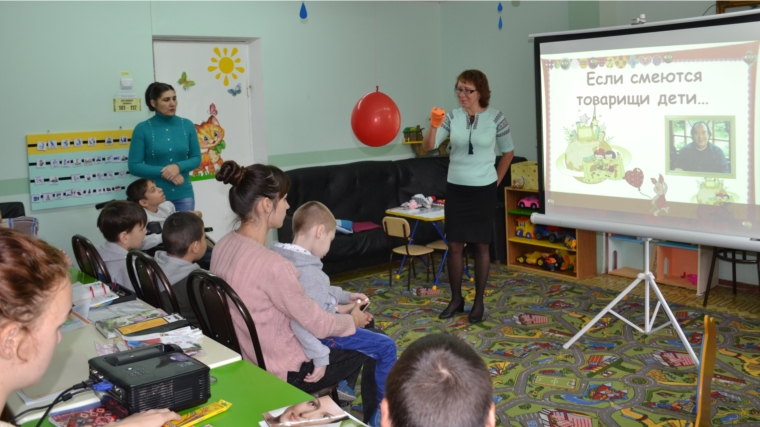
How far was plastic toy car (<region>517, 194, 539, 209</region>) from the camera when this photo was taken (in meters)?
5.88

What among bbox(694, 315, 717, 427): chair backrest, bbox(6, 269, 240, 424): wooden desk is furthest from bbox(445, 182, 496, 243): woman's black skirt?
bbox(6, 269, 240, 424): wooden desk

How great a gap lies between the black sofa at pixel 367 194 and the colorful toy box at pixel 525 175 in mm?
254

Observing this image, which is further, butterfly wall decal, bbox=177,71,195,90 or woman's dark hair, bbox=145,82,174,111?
butterfly wall decal, bbox=177,71,195,90

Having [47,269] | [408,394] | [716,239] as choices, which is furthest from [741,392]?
[47,269]

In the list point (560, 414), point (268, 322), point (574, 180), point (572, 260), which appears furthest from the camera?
point (572, 260)

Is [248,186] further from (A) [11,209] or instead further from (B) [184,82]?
(B) [184,82]

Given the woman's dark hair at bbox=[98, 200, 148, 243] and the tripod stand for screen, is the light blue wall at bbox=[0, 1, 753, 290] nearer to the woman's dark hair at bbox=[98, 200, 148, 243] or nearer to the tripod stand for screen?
the woman's dark hair at bbox=[98, 200, 148, 243]

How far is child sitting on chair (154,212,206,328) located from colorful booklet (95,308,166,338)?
0.48 m

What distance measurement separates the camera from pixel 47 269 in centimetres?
131

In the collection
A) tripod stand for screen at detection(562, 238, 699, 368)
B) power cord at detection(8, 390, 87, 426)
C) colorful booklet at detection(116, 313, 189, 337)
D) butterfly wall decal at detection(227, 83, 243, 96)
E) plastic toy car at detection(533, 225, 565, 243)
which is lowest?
tripod stand for screen at detection(562, 238, 699, 368)

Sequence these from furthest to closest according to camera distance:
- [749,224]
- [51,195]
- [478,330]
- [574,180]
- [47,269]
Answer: [51,195] < [478,330] < [574,180] < [749,224] < [47,269]

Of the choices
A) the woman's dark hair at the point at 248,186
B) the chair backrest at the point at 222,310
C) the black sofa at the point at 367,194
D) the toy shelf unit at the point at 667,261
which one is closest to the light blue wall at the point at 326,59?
the black sofa at the point at 367,194

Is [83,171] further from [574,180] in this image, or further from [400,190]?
[574,180]

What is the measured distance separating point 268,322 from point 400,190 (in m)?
4.22
